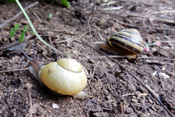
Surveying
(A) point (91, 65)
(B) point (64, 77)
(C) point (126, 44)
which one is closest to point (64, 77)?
(B) point (64, 77)

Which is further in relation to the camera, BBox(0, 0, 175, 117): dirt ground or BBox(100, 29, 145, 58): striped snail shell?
BBox(100, 29, 145, 58): striped snail shell

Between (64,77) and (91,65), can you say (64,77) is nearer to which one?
(64,77)

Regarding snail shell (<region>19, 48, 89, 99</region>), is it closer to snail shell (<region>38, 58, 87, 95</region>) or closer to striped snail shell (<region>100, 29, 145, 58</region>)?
snail shell (<region>38, 58, 87, 95</region>)

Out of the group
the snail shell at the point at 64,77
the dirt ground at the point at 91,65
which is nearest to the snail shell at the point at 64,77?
the snail shell at the point at 64,77

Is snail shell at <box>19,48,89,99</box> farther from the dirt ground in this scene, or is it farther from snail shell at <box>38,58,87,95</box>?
the dirt ground

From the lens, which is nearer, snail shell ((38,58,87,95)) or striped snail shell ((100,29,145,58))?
snail shell ((38,58,87,95))

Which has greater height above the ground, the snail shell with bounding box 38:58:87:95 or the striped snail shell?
the snail shell with bounding box 38:58:87:95

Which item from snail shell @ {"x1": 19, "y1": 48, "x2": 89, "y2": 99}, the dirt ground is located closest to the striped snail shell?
the dirt ground
